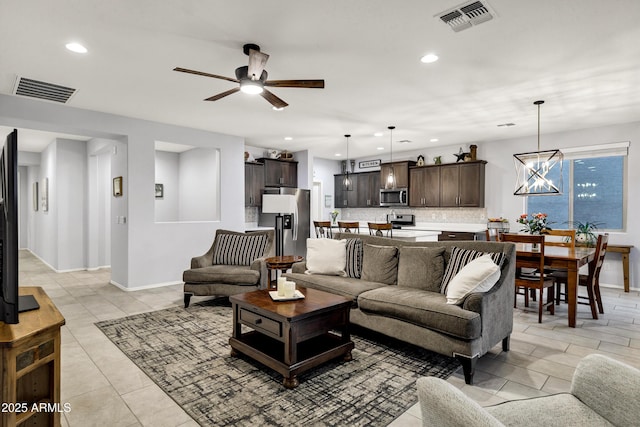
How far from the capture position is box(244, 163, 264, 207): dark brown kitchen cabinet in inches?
286

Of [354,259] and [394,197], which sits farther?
[394,197]

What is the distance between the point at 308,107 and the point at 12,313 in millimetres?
3947

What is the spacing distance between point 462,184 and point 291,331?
5599 mm

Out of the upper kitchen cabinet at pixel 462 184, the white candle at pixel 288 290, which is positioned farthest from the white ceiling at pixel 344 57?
the white candle at pixel 288 290

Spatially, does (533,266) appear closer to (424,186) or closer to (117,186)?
(424,186)

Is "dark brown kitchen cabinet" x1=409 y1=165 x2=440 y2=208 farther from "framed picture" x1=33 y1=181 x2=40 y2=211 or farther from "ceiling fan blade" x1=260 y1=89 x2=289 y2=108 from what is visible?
"framed picture" x1=33 y1=181 x2=40 y2=211

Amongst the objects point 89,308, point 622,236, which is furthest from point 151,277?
point 622,236

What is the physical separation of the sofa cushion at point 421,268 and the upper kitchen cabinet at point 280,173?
469 centimetres

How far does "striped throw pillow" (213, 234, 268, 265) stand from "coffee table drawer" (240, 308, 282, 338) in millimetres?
1817

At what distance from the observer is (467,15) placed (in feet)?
8.20

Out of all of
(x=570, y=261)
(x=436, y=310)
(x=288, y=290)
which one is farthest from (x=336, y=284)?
(x=570, y=261)

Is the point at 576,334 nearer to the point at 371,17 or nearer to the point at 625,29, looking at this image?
the point at 625,29

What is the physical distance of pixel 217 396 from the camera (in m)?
→ 2.28

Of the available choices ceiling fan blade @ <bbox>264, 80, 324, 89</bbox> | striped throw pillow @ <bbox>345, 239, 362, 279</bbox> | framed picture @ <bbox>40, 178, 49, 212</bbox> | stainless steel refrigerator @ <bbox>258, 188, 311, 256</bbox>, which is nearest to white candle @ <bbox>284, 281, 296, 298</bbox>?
striped throw pillow @ <bbox>345, 239, 362, 279</bbox>
